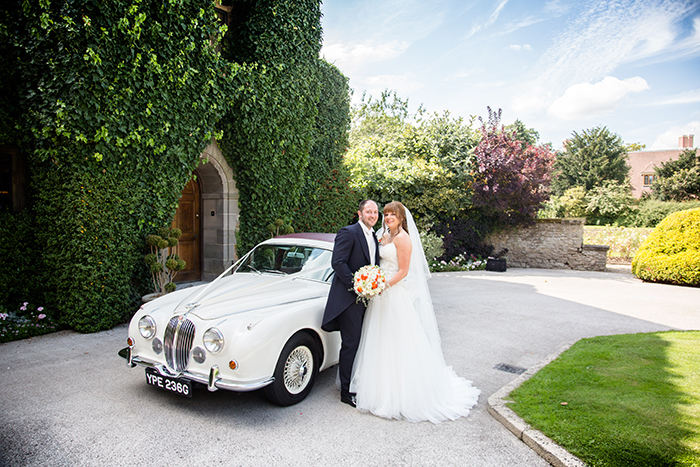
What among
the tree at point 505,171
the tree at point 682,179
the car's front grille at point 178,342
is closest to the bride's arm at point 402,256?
the car's front grille at point 178,342

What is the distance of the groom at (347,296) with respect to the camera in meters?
3.88

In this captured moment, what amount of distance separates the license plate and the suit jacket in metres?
1.33

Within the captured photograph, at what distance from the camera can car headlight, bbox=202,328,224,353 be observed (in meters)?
3.38

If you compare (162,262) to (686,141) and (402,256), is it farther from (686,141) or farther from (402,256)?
(686,141)

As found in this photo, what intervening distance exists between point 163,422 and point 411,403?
7.39ft

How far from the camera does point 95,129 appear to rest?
5.98 m

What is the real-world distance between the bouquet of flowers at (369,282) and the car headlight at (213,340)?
129cm

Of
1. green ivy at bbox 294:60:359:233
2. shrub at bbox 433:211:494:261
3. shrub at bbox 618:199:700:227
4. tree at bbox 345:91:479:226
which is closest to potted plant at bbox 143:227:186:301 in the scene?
green ivy at bbox 294:60:359:233

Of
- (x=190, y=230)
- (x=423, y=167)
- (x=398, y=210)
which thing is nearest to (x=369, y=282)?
(x=398, y=210)

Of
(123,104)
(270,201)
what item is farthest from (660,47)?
(123,104)

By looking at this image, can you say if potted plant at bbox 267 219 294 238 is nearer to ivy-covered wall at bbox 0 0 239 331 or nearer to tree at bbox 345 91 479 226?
ivy-covered wall at bbox 0 0 239 331

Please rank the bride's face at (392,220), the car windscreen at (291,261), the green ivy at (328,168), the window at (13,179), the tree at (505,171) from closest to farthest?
the bride's face at (392,220)
the car windscreen at (291,261)
the window at (13,179)
the green ivy at (328,168)
the tree at (505,171)

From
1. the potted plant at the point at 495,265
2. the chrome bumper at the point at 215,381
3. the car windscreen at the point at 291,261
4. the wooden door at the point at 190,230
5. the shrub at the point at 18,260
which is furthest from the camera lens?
the potted plant at the point at 495,265

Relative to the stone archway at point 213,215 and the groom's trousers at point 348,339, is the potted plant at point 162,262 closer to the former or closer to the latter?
the stone archway at point 213,215
